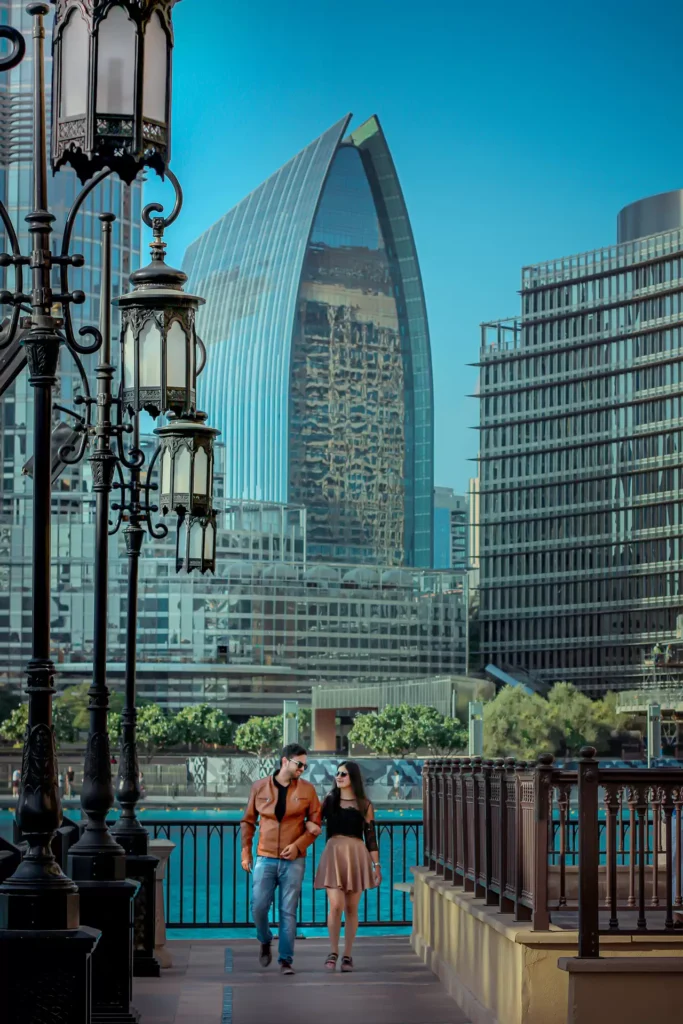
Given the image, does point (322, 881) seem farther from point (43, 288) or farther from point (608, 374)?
point (608, 374)

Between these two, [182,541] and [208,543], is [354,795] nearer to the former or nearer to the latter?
[208,543]

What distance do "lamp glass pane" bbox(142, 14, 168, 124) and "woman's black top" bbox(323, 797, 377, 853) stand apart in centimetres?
838

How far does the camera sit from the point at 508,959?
10414mm

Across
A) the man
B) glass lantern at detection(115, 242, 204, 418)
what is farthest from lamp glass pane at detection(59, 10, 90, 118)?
the man

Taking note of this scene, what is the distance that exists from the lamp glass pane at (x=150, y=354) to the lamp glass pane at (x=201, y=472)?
2633 millimetres

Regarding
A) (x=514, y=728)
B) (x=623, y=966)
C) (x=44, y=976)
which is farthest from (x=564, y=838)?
(x=514, y=728)

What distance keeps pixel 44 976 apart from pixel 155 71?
12.6ft

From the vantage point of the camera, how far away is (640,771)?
380 inches

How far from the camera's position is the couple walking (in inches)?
566

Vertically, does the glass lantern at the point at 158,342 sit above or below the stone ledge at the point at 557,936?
above

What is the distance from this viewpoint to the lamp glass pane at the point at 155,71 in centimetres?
764

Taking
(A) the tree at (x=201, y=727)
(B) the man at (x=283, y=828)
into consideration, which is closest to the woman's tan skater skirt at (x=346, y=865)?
(B) the man at (x=283, y=828)

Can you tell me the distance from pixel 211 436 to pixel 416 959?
5.23 meters

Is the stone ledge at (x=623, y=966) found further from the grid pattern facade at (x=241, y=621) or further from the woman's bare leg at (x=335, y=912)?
the grid pattern facade at (x=241, y=621)
